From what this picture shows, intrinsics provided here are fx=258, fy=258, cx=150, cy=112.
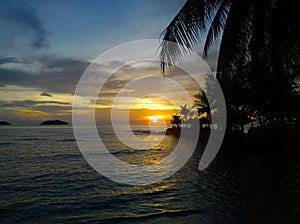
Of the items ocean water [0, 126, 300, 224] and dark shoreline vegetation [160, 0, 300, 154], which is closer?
dark shoreline vegetation [160, 0, 300, 154]

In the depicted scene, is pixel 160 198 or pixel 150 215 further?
pixel 160 198

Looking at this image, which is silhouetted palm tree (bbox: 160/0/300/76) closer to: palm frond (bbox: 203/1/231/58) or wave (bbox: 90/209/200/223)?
palm frond (bbox: 203/1/231/58)

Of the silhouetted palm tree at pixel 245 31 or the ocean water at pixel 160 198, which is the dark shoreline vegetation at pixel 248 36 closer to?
the silhouetted palm tree at pixel 245 31

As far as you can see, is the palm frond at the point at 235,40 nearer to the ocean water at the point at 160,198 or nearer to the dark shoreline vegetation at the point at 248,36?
the dark shoreline vegetation at the point at 248,36

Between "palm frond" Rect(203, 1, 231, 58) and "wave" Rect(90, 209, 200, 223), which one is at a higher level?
"palm frond" Rect(203, 1, 231, 58)

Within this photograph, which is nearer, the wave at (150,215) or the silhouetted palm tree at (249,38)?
the silhouetted palm tree at (249,38)

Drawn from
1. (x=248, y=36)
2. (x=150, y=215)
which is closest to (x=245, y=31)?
(x=248, y=36)

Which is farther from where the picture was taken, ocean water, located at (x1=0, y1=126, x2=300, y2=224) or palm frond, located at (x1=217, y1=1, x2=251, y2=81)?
ocean water, located at (x1=0, y1=126, x2=300, y2=224)

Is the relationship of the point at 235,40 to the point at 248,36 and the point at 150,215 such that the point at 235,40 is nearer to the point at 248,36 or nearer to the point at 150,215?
the point at 248,36

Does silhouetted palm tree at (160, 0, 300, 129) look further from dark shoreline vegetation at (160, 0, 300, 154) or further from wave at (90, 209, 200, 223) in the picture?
wave at (90, 209, 200, 223)

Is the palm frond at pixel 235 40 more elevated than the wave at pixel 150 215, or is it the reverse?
the palm frond at pixel 235 40

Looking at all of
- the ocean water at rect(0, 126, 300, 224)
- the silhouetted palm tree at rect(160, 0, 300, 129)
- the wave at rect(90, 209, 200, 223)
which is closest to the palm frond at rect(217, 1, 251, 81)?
the silhouetted palm tree at rect(160, 0, 300, 129)

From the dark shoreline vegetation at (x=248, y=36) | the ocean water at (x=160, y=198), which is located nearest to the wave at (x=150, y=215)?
the ocean water at (x=160, y=198)

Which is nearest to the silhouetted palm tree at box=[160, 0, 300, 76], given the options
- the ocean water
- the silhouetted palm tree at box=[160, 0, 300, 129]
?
the silhouetted palm tree at box=[160, 0, 300, 129]
